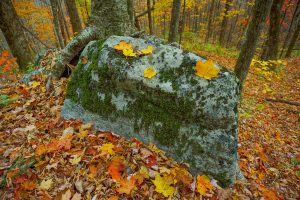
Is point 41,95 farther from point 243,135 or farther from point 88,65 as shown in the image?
point 243,135

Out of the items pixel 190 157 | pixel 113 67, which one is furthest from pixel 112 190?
pixel 113 67

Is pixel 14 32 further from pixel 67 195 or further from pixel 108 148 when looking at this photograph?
pixel 67 195

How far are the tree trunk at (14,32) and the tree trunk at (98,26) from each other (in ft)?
12.7

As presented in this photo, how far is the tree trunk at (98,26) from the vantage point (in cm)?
360

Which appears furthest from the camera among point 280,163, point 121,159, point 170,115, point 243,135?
point 243,135

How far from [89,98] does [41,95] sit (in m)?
1.31

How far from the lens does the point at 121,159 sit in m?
2.50

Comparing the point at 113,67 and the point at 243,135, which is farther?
the point at 243,135

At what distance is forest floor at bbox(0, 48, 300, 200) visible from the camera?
7.22 ft

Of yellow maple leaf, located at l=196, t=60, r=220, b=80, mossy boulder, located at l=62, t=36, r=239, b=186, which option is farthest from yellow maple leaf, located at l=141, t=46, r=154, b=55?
yellow maple leaf, located at l=196, t=60, r=220, b=80

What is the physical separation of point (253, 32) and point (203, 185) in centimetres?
366

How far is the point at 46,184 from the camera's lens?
2195mm

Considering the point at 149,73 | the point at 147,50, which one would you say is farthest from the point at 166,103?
the point at 147,50

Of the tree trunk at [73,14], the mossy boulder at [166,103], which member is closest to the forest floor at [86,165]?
the mossy boulder at [166,103]
